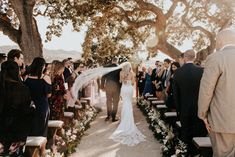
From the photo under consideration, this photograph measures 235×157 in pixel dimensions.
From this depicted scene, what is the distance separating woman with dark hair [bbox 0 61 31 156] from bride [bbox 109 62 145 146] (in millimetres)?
4105

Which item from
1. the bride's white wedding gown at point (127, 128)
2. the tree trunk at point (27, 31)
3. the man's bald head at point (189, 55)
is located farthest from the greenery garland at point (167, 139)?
the tree trunk at point (27, 31)

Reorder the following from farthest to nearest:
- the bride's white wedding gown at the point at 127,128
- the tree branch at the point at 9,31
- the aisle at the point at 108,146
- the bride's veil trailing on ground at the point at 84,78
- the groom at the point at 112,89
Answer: the tree branch at the point at 9,31 → the groom at the point at 112,89 → the bride's veil trailing on ground at the point at 84,78 → the bride's white wedding gown at the point at 127,128 → the aisle at the point at 108,146

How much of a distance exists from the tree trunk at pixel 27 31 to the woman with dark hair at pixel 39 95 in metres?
7.59

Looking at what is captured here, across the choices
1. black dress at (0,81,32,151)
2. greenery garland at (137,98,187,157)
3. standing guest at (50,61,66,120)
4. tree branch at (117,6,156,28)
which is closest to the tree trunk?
greenery garland at (137,98,187,157)

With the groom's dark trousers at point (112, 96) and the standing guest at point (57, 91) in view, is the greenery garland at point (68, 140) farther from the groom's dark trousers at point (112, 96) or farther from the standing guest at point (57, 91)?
the groom's dark trousers at point (112, 96)

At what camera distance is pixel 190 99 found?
7762 mm

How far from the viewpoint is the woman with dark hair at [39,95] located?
25.0 feet

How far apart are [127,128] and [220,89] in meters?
6.75

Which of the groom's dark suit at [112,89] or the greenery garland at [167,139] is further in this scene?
the groom's dark suit at [112,89]

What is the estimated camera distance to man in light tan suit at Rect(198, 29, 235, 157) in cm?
520

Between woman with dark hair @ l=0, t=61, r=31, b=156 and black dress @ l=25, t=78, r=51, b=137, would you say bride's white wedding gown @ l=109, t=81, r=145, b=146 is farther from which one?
woman with dark hair @ l=0, t=61, r=31, b=156

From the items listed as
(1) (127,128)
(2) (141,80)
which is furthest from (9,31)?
(2) (141,80)

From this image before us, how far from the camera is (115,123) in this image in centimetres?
1384

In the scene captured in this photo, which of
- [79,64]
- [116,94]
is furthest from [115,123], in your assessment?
[79,64]
